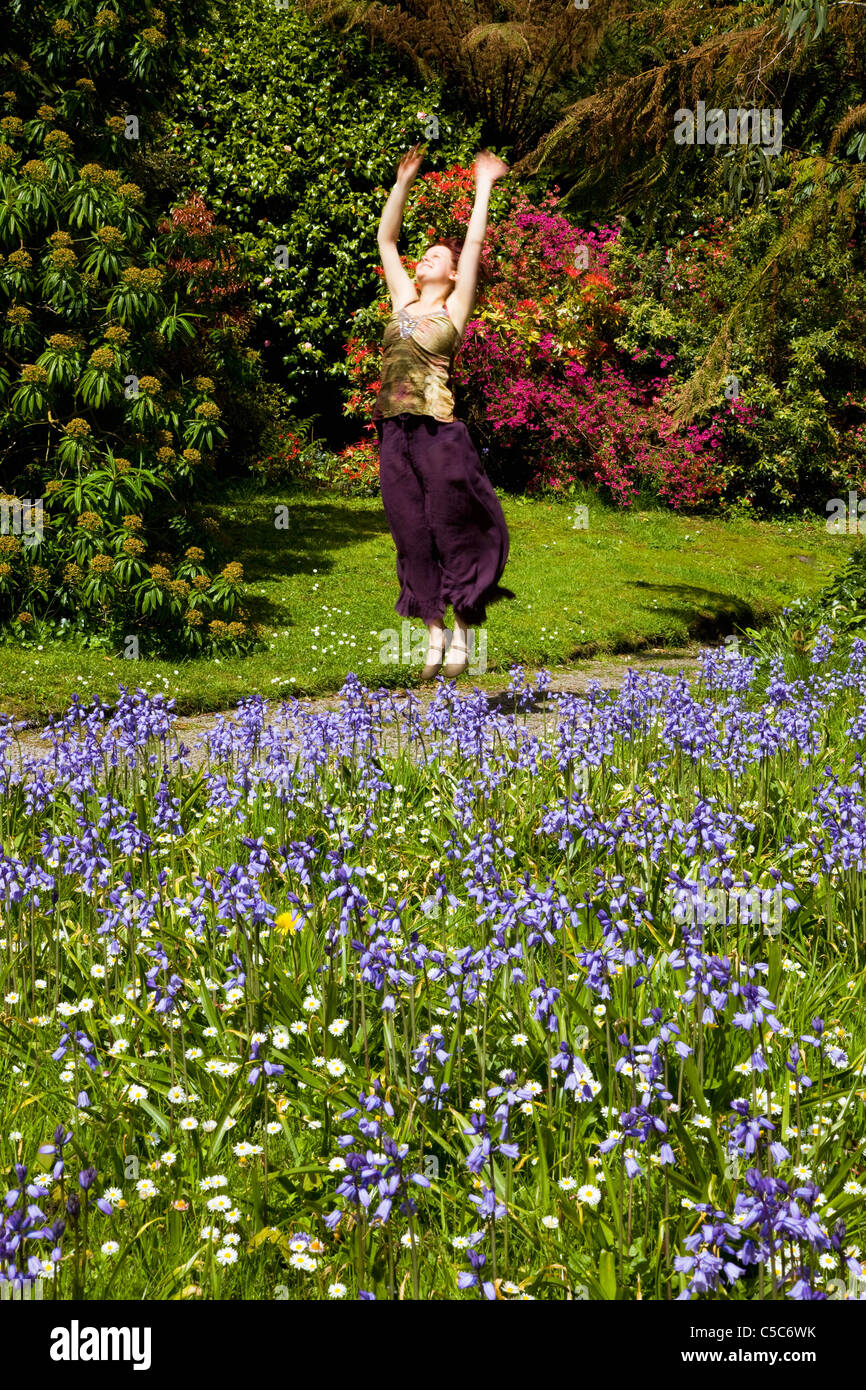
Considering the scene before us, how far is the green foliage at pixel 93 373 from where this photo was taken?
875 cm

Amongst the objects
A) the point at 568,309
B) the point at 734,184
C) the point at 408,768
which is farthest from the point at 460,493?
the point at 568,309

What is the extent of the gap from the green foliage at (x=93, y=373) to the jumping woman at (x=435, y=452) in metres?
2.78

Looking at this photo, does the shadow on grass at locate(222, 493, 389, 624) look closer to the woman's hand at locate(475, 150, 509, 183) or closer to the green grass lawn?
the green grass lawn

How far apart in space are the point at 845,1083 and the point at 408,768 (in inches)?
107

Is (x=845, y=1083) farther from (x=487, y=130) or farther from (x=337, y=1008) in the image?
(x=487, y=130)

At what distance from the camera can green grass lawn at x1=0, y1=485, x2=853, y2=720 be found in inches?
324

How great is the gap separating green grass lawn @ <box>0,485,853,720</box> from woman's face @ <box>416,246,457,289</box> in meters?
2.84

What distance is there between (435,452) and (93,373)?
3.53 metres

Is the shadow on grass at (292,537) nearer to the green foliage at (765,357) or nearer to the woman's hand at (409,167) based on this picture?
the woman's hand at (409,167)

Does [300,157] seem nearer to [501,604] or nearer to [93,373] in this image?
[501,604]

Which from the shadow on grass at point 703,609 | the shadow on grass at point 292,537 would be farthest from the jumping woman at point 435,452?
the shadow on grass at point 703,609

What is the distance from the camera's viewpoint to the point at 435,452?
20.8 feet

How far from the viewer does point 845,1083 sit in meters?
2.85
